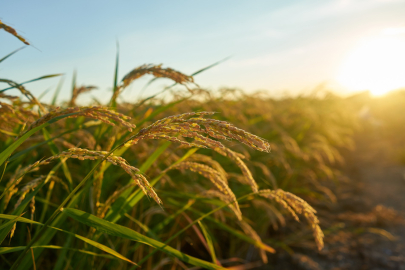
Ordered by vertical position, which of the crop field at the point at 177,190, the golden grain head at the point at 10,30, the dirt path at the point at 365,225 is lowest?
the dirt path at the point at 365,225

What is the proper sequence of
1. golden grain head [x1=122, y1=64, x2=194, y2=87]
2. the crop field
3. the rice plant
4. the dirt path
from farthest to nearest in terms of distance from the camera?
the dirt path
golden grain head [x1=122, y1=64, x2=194, y2=87]
the crop field
the rice plant

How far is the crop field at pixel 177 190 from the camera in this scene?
1.02m

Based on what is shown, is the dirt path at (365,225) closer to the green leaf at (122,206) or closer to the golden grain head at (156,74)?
the green leaf at (122,206)

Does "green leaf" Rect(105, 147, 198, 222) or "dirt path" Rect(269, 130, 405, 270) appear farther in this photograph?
"dirt path" Rect(269, 130, 405, 270)

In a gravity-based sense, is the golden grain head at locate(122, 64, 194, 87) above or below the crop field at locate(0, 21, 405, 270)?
above

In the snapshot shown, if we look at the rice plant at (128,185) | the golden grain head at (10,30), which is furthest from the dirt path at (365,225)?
the golden grain head at (10,30)

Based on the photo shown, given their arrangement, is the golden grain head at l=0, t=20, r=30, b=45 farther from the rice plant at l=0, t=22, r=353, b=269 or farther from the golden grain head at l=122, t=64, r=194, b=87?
the golden grain head at l=122, t=64, r=194, b=87

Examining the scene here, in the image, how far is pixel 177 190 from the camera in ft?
8.05

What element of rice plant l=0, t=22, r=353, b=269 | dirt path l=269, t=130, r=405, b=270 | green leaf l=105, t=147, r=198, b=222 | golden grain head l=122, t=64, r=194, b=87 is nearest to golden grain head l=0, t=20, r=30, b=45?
rice plant l=0, t=22, r=353, b=269

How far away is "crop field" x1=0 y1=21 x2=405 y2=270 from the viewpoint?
1.02 m

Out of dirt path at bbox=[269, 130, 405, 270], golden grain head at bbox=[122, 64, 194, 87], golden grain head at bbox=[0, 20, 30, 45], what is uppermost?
golden grain head at bbox=[0, 20, 30, 45]

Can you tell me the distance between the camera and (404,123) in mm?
9945

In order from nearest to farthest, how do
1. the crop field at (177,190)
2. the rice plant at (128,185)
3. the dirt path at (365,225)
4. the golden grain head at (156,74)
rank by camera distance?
the rice plant at (128,185) < the crop field at (177,190) < the golden grain head at (156,74) < the dirt path at (365,225)

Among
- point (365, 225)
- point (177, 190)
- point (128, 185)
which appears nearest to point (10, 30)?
point (128, 185)
